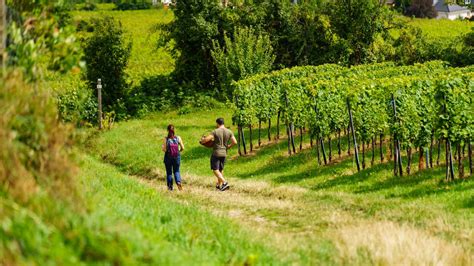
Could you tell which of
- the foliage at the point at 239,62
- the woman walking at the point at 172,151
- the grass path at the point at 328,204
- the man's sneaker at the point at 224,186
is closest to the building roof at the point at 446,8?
the foliage at the point at 239,62

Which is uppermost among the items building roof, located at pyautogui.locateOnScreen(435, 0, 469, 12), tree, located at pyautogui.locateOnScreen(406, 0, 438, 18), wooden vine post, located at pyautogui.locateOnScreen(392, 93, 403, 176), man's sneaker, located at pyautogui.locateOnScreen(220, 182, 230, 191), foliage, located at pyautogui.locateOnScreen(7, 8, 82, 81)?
building roof, located at pyautogui.locateOnScreen(435, 0, 469, 12)

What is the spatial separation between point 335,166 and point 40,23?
13473 mm

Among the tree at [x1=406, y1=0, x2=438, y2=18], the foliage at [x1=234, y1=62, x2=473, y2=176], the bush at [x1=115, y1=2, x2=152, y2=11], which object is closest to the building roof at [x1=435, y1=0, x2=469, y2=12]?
the tree at [x1=406, y1=0, x2=438, y2=18]

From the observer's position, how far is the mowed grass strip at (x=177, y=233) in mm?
6402

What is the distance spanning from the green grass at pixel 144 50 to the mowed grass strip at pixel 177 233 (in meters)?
28.4

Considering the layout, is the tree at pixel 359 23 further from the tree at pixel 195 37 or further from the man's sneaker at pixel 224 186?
the man's sneaker at pixel 224 186

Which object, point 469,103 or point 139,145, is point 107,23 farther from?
point 469,103

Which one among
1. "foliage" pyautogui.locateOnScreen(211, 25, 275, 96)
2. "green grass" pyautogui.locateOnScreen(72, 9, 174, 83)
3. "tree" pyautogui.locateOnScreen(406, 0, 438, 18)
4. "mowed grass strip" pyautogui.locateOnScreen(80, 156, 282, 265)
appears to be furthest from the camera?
"tree" pyautogui.locateOnScreen(406, 0, 438, 18)

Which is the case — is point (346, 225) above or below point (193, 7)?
below

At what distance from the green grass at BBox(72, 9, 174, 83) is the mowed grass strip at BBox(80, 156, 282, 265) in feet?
93.2

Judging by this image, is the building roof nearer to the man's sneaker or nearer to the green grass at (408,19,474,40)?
the green grass at (408,19,474,40)

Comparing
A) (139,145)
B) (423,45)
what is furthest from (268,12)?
(139,145)

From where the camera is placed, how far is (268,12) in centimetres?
4216

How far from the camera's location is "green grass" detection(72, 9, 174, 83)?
47656 mm
